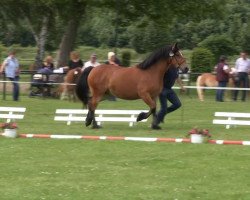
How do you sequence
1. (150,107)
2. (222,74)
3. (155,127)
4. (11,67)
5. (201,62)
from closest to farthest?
(150,107), (155,127), (11,67), (222,74), (201,62)

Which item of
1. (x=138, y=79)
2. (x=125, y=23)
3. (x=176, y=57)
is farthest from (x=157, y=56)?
(x=125, y=23)

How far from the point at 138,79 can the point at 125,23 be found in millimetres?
18022

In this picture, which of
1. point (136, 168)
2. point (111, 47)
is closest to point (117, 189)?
point (136, 168)

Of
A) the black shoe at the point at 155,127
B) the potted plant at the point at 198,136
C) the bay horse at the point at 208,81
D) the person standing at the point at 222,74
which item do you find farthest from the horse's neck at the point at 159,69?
the bay horse at the point at 208,81

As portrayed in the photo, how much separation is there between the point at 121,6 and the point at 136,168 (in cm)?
2128

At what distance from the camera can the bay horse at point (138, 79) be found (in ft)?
53.5

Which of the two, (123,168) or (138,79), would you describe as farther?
(138,79)

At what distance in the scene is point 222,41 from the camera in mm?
45281

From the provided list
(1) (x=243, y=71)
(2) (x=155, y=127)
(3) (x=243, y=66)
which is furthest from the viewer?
(3) (x=243, y=66)

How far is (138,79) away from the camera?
1642 cm

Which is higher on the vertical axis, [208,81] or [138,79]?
[138,79]

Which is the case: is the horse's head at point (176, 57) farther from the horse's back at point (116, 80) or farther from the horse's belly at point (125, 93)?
the horse's belly at point (125, 93)

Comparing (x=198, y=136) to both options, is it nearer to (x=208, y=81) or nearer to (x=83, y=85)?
(x=83, y=85)

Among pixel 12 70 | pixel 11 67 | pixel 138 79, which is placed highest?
pixel 138 79
